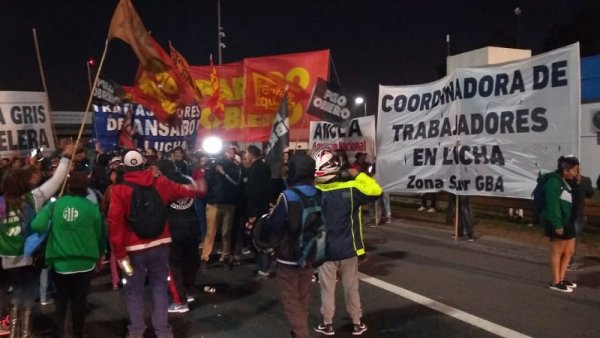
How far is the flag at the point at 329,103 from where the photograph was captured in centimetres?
1339

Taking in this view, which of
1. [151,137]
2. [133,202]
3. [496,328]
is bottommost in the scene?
[496,328]

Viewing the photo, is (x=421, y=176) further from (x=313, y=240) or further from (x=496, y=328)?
(x=313, y=240)

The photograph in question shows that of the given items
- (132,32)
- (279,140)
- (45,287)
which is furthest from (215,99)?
(45,287)

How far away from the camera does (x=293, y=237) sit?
4.95 meters

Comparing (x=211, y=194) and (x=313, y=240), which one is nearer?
(x=313, y=240)

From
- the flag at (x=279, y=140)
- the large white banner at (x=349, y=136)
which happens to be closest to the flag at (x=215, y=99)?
the large white banner at (x=349, y=136)

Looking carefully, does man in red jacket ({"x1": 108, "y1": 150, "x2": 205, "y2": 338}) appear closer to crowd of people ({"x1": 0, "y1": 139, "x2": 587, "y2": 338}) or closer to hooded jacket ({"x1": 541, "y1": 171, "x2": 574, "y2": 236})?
crowd of people ({"x1": 0, "y1": 139, "x2": 587, "y2": 338})

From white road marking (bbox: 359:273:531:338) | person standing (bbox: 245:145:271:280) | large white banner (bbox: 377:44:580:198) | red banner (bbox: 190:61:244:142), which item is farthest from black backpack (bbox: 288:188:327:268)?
red banner (bbox: 190:61:244:142)

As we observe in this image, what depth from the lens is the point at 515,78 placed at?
31.7 ft

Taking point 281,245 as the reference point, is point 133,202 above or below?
above

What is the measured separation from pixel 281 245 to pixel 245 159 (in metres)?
4.76

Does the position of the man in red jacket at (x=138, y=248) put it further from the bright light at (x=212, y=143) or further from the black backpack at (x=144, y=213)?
the bright light at (x=212, y=143)

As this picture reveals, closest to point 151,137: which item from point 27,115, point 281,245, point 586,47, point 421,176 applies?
point 27,115

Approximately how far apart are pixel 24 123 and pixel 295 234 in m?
7.56
